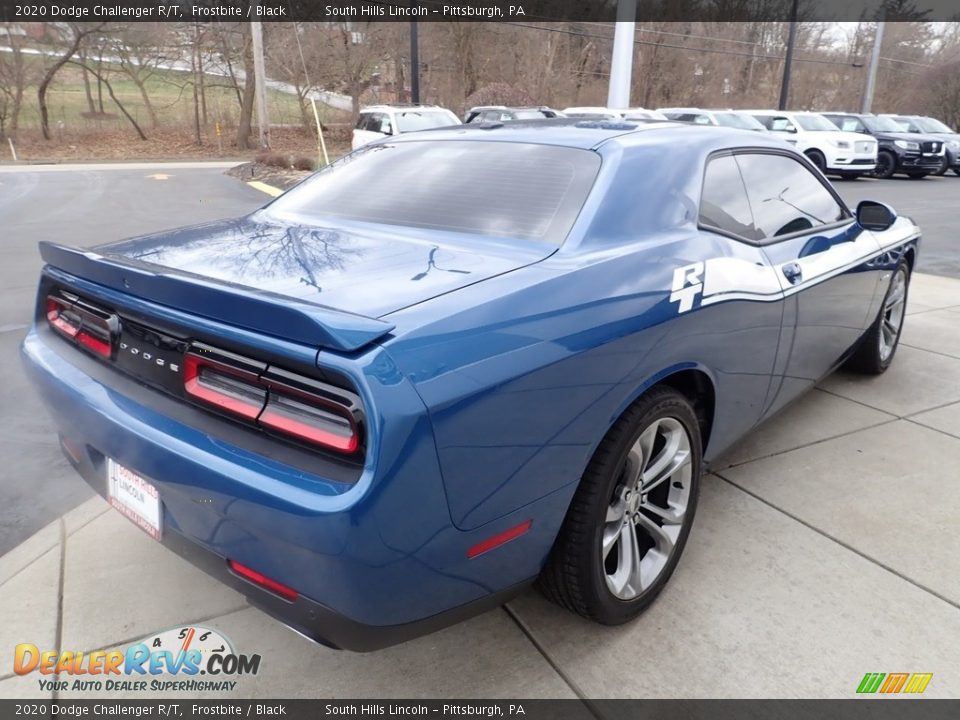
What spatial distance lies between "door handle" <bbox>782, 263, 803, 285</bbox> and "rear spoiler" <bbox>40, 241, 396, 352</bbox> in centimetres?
192

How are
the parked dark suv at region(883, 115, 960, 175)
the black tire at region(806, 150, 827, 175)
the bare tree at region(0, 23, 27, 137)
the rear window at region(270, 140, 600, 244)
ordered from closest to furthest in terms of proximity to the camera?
the rear window at region(270, 140, 600, 244), the black tire at region(806, 150, 827, 175), the parked dark suv at region(883, 115, 960, 175), the bare tree at region(0, 23, 27, 137)

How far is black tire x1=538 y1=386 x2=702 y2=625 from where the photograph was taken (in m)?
2.02

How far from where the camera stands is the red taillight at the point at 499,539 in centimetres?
171

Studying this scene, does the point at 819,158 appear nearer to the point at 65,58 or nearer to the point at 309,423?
the point at 309,423

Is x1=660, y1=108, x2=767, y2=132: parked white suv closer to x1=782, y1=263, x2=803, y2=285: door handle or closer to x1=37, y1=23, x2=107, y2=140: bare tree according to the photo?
x1=782, y1=263, x2=803, y2=285: door handle

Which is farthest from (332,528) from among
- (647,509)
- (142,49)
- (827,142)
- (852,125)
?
(142,49)

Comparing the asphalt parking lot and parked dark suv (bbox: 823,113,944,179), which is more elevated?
parked dark suv (bbox: 823,113,944,179)

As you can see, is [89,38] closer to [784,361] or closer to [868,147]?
[868,147]

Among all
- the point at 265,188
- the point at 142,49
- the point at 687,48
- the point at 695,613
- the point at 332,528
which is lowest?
the point at 265,188

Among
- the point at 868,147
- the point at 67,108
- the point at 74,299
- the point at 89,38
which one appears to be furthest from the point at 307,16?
the point at 74,299

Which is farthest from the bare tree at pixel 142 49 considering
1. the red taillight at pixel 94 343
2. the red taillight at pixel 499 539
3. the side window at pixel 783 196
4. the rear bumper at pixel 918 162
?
the red taillight at pixel 499 539

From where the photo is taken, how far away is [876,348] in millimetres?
4395

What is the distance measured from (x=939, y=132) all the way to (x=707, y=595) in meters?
23.7

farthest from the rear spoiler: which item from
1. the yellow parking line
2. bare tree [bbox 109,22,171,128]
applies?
bare tree [bbox 109,22,171,128]
